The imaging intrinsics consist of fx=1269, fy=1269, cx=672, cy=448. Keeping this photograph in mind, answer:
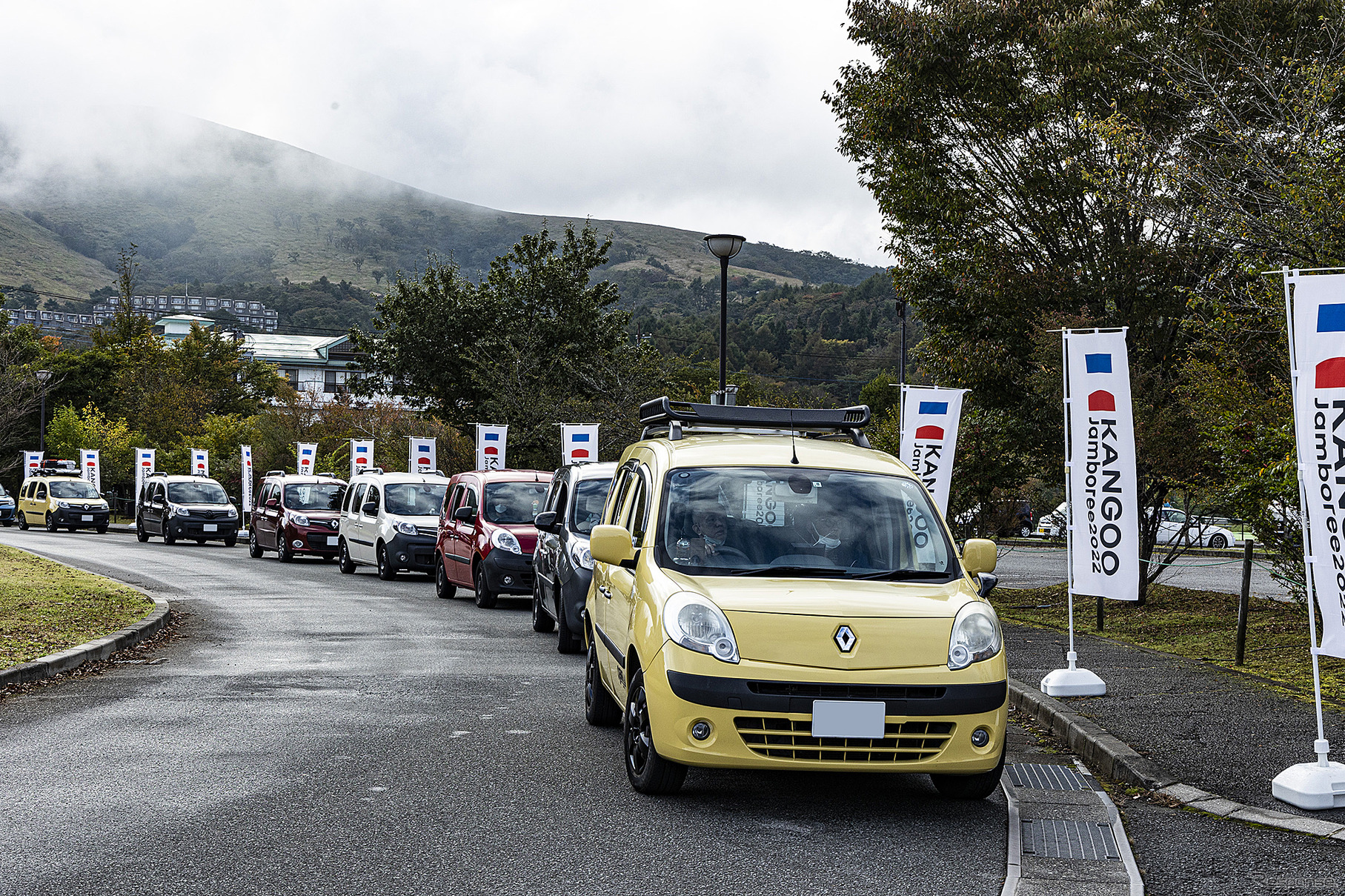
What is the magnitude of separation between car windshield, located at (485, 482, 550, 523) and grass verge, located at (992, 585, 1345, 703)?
652cm

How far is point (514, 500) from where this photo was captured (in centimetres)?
1783

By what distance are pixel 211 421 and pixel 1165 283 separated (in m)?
52.2

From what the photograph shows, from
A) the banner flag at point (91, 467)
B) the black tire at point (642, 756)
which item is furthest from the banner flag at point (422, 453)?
the banner flag at point (91, 467)

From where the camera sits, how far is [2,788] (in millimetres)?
6480

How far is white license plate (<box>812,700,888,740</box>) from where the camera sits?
585 cm

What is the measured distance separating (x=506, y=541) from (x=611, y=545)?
33.8 ft

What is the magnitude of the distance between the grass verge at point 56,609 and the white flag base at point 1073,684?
320 inches

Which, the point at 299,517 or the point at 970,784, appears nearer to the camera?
the point at 970,784

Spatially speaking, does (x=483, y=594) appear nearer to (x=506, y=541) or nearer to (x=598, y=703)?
(x=506, y=541)

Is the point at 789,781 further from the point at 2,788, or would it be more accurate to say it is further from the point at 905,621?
the point at 2,788

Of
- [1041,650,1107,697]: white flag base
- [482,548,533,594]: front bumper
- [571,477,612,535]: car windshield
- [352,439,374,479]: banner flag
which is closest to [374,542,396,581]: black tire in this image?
[482,548,533,594]: front bumper

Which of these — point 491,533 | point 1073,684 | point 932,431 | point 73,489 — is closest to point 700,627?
point 1073,684

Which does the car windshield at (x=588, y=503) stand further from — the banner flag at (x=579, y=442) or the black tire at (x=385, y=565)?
the banner flag at (x=579, y=442)

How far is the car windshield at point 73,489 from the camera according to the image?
150ft
